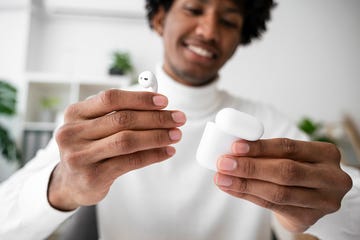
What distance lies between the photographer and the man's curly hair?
107 centimetres

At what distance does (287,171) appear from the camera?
0.35 meters

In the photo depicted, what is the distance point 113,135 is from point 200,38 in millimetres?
546

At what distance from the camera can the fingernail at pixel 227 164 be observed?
1.10 ft

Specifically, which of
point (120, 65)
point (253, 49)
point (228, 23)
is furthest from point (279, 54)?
point (228, 23)

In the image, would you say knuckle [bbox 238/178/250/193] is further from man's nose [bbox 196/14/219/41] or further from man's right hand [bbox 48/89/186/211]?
man's nose [bbox 196/14/219/41]

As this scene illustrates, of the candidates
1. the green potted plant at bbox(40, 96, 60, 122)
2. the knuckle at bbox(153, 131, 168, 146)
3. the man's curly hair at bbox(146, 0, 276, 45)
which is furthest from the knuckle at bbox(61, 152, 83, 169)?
the green potted plant at bbox(40, 96, 60, 122)

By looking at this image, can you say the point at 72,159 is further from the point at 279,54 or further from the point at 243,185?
the point at 279,54

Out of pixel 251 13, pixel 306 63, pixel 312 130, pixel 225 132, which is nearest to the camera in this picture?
pixel 225 132

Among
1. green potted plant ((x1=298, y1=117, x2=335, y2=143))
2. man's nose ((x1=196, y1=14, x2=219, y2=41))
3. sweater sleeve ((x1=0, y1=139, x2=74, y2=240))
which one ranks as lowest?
green potted plant ((x1=298, y1=117, x2=335, y2=143))

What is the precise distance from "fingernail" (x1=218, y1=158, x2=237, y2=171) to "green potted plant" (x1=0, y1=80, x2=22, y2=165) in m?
2.02

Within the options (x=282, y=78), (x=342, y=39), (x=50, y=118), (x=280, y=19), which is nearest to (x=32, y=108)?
(x=50, y=118)

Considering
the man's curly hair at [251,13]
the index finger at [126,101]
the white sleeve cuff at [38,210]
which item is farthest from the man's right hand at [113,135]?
the man's curly hair at [251,13]

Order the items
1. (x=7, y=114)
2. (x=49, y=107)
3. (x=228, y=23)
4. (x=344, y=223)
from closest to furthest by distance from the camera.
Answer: (x=344, y=223), (x=228, y=23), (x=7, y=114), (x=49, y=107)

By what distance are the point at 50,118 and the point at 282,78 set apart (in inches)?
77.6
